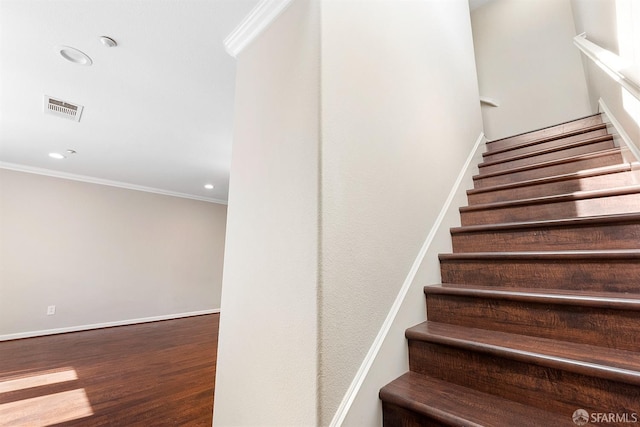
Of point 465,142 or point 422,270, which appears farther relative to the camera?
point 465,142

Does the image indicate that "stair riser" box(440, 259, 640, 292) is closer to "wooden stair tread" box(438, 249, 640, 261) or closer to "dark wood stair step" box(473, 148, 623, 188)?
"wooden stair tread" box(438, 249, 640, 261)

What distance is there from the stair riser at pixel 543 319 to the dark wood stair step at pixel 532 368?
4 centimetres

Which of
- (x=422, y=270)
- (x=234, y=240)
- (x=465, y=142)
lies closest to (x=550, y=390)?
(x=422, y=270)

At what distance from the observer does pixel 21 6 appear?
1463 millimetres

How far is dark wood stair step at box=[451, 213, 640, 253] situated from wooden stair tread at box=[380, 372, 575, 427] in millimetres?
820

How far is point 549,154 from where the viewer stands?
2.12m

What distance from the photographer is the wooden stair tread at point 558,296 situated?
0.93 m

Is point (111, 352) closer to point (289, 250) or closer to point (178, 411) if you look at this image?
point (178, 411)

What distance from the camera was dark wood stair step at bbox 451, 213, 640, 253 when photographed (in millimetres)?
1208

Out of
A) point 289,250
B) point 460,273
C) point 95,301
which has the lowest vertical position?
point 95,301

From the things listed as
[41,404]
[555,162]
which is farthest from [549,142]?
[41,404]

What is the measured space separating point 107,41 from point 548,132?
353 cm

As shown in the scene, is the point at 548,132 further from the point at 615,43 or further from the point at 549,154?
the point at 615,43

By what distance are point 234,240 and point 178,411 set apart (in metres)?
1.51
